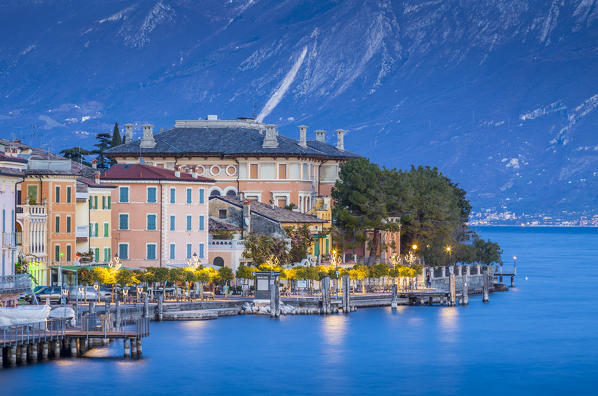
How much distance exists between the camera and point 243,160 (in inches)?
5458

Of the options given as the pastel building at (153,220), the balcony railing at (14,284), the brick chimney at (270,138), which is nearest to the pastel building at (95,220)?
the pastel building at (153,220)

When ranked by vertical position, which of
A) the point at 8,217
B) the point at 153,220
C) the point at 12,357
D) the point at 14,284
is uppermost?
the point at 153,220

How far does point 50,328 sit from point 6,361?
3.72 meters

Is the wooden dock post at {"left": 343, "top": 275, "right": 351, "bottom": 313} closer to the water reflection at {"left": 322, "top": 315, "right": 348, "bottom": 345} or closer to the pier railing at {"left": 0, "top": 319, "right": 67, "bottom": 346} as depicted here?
the water reflection at {"left": 322, "top": 315, "right": 348, "bottom": 345}

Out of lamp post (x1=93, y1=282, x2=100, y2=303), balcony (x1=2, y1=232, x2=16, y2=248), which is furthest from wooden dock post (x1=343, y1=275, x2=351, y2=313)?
balcony (x1=2, y1=232, x2=16, y2=248)

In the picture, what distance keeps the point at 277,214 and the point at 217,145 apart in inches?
904

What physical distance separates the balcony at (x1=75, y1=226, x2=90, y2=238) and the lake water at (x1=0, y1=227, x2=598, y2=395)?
436 inches

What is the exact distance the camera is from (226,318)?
99.1 metres

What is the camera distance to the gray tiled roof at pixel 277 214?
383 ft

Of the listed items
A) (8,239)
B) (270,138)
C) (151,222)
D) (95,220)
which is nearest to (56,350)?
(8,239)

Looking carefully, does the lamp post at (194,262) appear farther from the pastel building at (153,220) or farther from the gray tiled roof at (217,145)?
the gray tiled roof at (217,145)

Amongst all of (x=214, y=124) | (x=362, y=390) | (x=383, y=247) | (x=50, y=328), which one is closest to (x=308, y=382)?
(x=362, y=390)

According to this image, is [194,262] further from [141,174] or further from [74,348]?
[74,348]

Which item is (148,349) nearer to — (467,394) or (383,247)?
(467,394)
